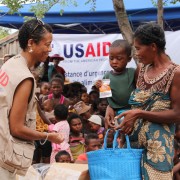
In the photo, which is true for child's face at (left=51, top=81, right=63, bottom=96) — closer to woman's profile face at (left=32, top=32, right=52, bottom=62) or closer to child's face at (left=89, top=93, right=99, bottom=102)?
child's face at (left=89, top=93, right=99, bottom=102)

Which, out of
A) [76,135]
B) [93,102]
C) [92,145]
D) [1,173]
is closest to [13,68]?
[1,173]

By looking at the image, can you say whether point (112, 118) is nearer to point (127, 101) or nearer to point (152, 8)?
point (127, 101)

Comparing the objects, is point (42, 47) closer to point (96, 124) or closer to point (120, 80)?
point (120, 80)

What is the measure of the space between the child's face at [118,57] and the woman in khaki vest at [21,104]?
26.8 inches

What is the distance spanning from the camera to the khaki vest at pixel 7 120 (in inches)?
133

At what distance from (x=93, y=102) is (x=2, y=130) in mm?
6067

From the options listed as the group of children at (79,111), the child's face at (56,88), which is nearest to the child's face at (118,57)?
the group of children at (79,111)

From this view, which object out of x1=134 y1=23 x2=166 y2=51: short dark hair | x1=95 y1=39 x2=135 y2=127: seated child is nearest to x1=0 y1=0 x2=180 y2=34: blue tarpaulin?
x1=95 y1=39 x2=135 y2=127: seated child

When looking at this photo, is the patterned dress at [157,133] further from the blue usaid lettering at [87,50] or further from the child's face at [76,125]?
the blue usaid lettering at [87,50]

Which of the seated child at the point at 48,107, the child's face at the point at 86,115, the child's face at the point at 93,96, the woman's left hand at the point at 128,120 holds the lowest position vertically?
the child's face at the point at 93,96

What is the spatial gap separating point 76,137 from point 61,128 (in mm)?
301

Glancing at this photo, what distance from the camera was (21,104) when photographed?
338 centimetres

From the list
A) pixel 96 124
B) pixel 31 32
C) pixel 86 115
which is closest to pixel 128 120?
pixel 31 32

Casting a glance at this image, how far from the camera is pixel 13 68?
11.4 ft
